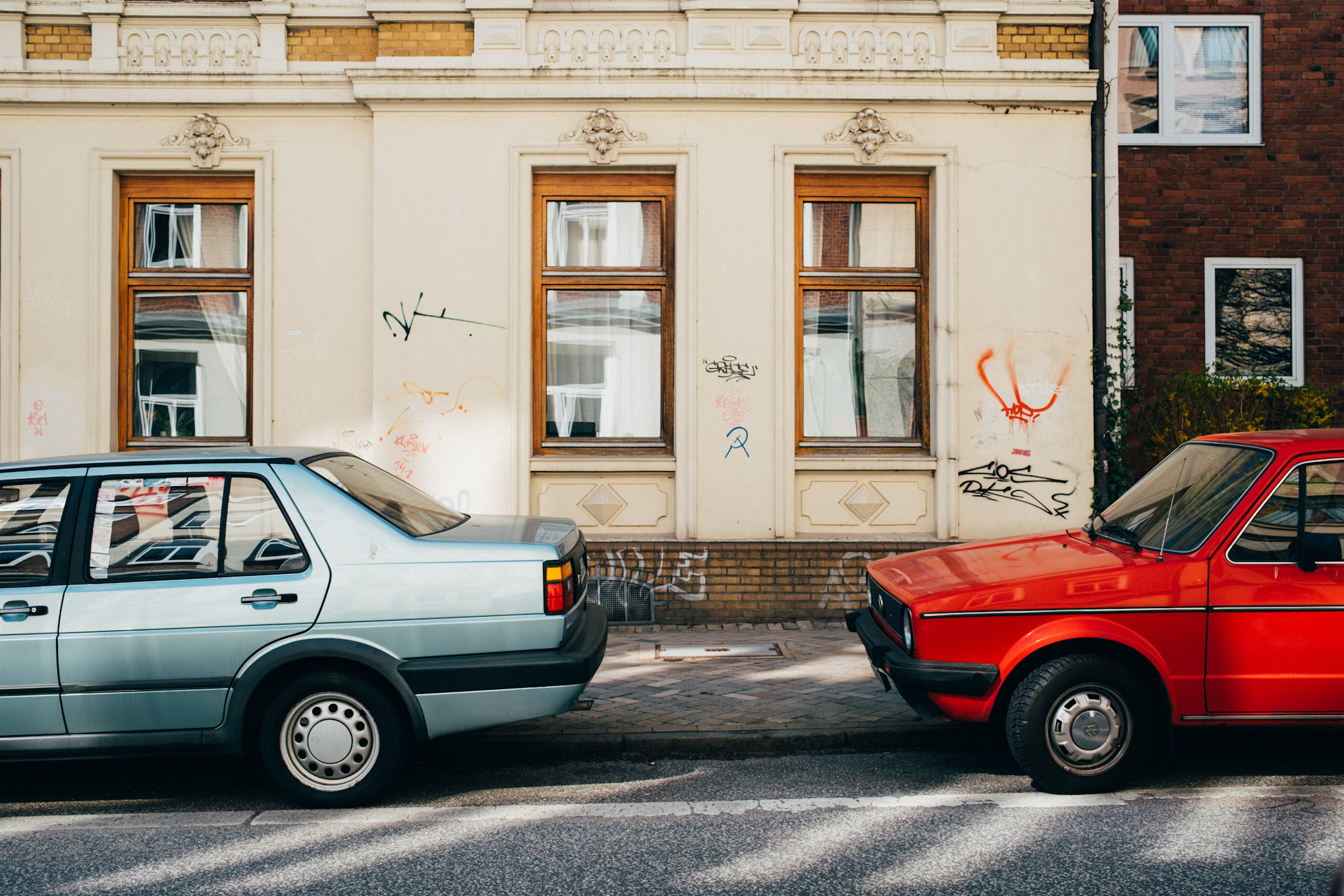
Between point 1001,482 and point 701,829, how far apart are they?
5699 mm

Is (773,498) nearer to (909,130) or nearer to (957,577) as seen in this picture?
(909,130)

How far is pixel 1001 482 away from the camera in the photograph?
30.8 feet

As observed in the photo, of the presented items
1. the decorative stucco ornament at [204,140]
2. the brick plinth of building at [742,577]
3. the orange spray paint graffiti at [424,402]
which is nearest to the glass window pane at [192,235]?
the decorative stucco ornament at [204,140]

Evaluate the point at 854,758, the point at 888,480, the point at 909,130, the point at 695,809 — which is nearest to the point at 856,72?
the point at 909,130

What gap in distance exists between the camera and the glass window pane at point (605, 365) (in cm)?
969

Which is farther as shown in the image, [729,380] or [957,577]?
[729,380]

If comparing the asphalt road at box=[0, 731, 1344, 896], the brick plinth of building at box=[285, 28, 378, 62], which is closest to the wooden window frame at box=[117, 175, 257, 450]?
the brick plinth of building at box=[285, 28, 378, 62]

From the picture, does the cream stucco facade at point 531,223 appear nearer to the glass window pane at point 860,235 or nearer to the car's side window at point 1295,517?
the glass window pane at point 860,235

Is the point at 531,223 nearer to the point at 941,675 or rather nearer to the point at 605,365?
the point at 605,365

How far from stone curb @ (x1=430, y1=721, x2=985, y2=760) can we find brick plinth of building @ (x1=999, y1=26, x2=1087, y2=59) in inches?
250

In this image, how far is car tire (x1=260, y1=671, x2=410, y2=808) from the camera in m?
4.82

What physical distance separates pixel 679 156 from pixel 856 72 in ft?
5.56

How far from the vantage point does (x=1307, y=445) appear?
5059 mm

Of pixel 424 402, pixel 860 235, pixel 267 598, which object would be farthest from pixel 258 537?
pixel 860 235
